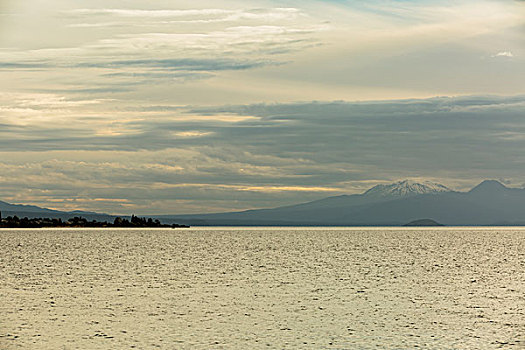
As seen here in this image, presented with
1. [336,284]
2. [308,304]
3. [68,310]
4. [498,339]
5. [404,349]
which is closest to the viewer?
[404,349]

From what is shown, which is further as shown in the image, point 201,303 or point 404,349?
point 201,303

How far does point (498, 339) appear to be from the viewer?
39406mm

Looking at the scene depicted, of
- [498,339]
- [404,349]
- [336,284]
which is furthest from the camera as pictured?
[336,284]

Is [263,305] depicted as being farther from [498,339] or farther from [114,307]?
[498,339]

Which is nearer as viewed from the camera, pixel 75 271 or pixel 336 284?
pixel 336 284

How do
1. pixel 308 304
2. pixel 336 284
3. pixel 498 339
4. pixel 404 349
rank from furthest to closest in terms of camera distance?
pixel 336 284 < pixel 308 304 < pixel 498 339 < pixel 404 349

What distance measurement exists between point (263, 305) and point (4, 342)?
20.7 m

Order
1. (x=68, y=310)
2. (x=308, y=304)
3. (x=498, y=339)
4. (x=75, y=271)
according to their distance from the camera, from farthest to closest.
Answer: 1. (x=75, y=271)
2. (x=308, y=304)
3. (x=68, y=310)
4. (x=498, y=339)

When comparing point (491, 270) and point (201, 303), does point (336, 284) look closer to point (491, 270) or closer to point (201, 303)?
point (201, 303)

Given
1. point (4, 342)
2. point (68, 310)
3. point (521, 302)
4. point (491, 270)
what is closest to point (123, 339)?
point (4, 342)

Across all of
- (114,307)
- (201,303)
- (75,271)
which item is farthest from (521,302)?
(75,271)

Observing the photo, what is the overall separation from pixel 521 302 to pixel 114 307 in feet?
105

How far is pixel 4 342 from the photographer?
38.5m

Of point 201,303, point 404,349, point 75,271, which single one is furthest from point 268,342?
point 75,271
